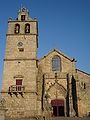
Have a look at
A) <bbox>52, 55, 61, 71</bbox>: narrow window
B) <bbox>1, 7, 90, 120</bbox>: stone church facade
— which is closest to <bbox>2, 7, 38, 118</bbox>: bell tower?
<bbox>1, 7, 90, 120</bbox>: stone church facade

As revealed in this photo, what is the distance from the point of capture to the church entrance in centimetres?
3416

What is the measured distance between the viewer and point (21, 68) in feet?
108

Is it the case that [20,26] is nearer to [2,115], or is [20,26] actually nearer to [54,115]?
[54,115]

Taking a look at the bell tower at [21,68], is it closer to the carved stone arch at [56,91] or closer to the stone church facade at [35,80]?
the stone church facade at [35,80]

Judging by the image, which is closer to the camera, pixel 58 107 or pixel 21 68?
pixel 21 68

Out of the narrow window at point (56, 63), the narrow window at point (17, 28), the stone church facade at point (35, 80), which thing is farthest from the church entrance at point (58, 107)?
the narrow window at point (17, 28)

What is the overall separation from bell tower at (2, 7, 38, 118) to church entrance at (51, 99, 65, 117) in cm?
439

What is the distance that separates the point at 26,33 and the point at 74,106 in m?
13.4

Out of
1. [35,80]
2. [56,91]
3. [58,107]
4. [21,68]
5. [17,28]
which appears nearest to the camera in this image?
[35,80]

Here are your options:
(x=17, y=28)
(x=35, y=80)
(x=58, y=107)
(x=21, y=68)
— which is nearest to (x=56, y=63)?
(x=35, y=80)

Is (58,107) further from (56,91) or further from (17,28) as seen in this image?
(17,28)

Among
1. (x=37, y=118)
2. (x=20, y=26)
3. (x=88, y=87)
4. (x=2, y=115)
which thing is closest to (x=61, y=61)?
(x=88, y=87)

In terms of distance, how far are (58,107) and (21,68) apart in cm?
830

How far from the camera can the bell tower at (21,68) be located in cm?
3081
